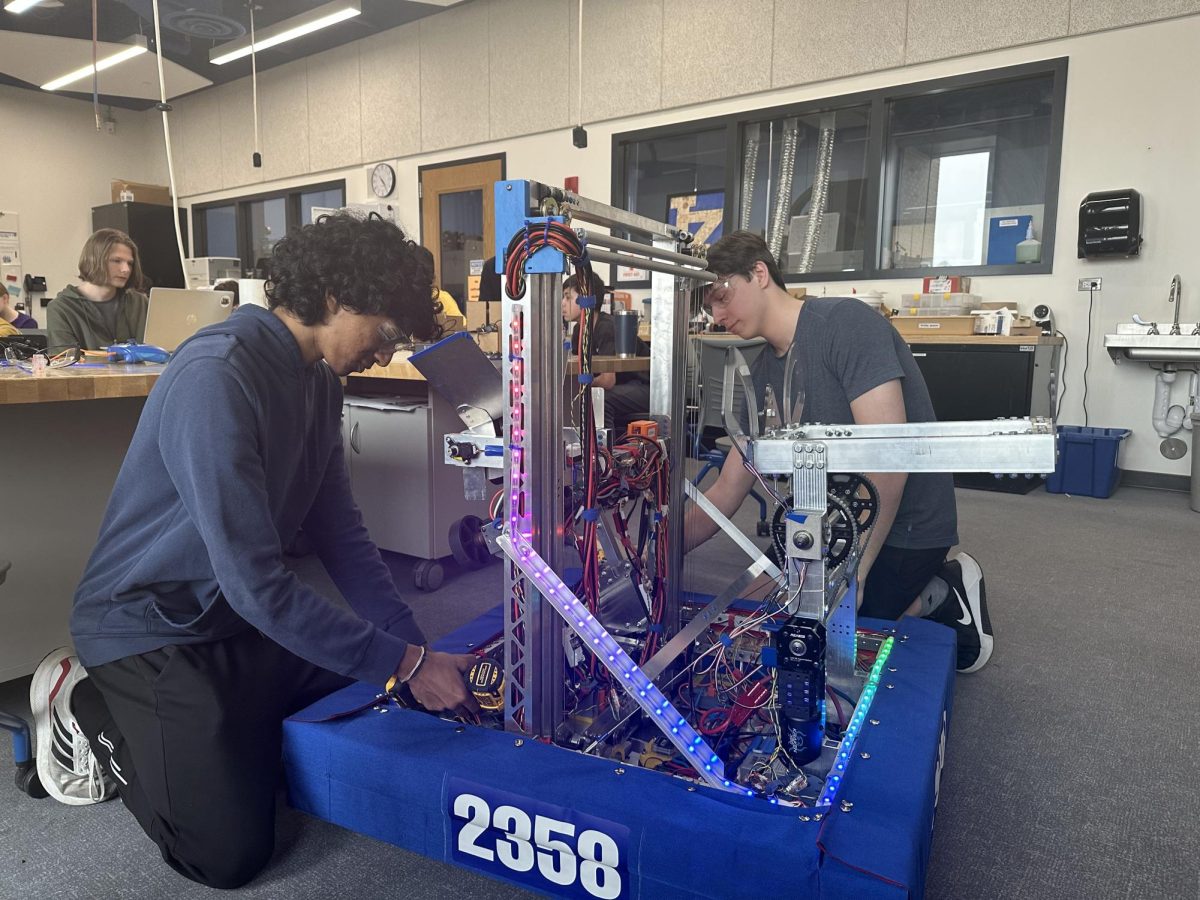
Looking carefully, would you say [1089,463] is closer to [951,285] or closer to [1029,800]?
[951,285]

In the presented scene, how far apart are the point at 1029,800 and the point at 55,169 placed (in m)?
10.5

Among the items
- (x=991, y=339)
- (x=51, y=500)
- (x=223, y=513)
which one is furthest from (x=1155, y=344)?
(x=51, y=500)

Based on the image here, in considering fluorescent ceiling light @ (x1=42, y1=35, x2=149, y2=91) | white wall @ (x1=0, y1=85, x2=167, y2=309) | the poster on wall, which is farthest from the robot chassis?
white wall @ (x1=0, y1=85, x2=167, y2=309)

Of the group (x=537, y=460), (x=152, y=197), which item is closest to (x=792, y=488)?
(x=537, y=460)

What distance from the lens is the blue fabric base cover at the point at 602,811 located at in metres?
0.97

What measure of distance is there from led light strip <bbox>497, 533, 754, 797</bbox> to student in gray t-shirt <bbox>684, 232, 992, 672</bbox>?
2.19 feet

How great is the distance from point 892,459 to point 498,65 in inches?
243

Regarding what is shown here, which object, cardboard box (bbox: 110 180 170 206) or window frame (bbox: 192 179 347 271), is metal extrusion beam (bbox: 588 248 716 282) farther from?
cardboard box (bbox: 110 180 170 206)

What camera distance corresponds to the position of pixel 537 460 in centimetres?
116

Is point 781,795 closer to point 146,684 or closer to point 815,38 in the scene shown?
point 146,684

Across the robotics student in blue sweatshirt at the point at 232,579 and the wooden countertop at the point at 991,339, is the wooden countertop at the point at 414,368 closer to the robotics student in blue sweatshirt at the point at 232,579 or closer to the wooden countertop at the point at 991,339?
the robotics student in blue sweatshirt at the point at 232,579

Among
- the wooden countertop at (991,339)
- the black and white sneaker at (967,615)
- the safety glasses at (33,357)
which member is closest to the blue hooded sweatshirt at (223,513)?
the safety glasses at (33,357)

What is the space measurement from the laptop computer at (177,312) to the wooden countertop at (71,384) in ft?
2.91

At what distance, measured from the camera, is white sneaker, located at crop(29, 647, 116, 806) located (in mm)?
1427
